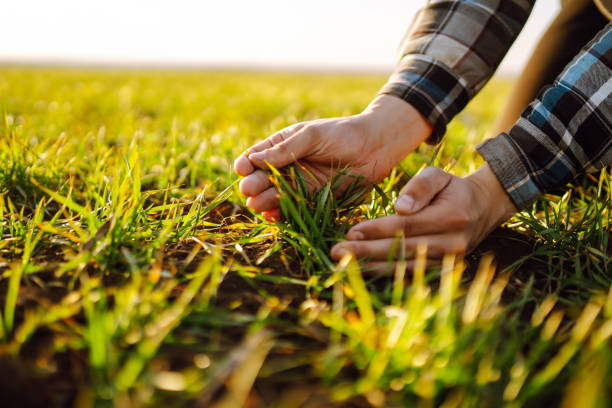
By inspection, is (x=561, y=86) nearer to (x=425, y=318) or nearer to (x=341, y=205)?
(x=341, y=205)

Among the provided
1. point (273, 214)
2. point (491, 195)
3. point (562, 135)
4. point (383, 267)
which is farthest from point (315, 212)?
point (562, 135)

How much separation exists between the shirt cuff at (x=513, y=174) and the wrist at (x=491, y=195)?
0.01 m

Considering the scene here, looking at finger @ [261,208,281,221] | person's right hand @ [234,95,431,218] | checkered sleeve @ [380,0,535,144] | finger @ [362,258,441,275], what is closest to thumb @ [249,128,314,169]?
person's right hand @ [234,95,431,218]

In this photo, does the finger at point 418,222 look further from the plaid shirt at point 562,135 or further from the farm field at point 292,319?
the plaid shirt at point 562,135

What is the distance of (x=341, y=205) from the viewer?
4.52 feet

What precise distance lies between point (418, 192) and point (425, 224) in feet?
0.31

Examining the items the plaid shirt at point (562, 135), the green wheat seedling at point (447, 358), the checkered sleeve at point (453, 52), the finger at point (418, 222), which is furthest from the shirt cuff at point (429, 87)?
the green wheat seedling at point (447, 358)

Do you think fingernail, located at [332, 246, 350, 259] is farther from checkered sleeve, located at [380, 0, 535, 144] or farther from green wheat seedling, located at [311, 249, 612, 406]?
checkered sleeve, located at [380, 0, 535, 144]

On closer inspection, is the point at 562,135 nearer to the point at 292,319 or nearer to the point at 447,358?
the point at 447,358

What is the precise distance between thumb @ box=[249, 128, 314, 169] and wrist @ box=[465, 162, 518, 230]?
54 cm

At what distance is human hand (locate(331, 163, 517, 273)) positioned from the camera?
1.10 metres

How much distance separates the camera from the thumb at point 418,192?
3.71 feet

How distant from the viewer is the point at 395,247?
41.3 inches

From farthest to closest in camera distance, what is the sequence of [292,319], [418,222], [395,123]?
[395,123] < [418,222] < [292,319]
